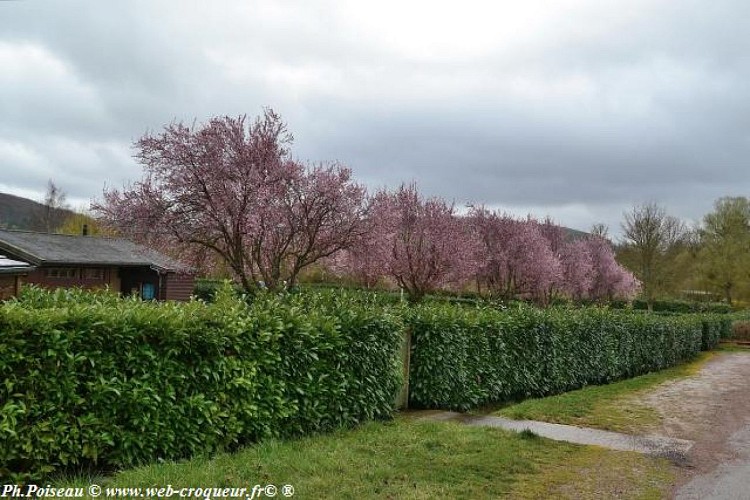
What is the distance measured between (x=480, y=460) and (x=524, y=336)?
606 centimetres

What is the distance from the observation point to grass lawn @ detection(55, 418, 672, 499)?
523 cm

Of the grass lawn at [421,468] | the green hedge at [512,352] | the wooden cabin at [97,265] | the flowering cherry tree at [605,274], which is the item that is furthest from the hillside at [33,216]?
the grass lawn at [421,468]

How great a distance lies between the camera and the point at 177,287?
122ft

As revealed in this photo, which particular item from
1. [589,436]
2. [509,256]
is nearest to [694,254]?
[509,256]

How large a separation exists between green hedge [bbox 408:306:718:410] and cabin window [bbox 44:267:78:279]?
86.2ft

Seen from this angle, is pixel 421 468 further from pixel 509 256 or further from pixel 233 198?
pixel 509 256

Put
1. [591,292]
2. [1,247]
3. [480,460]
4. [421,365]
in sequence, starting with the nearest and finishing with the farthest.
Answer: [480,460] → [421,365] → [1,247] → [591,292]

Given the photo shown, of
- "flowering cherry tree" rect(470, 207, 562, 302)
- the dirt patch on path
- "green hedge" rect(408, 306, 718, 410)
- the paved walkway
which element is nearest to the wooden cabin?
"flowering cherry tree" rect(470, 207, 562, 302)

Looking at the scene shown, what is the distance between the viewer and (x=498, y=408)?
443 inches

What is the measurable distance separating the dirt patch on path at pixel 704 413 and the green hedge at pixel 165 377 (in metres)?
4.00

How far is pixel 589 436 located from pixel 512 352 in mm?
3374

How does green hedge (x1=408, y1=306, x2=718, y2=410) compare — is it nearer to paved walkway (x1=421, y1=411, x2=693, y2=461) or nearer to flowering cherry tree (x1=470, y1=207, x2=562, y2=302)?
paved walkway (x1=421, y1=411, x2=693, y2=461)

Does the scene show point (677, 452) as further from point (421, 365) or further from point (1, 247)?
point (1, 247)

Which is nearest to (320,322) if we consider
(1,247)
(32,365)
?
(32,365)
